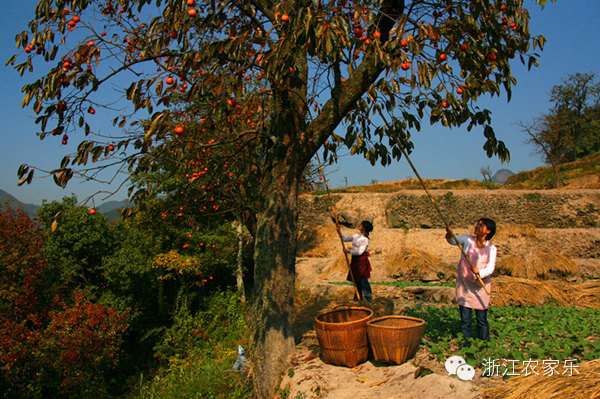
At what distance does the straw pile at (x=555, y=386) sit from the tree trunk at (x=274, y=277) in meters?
2.17

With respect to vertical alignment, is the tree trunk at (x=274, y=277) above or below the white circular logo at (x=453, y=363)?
above

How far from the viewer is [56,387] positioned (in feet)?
35.0

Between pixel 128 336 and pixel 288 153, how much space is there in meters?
11.4

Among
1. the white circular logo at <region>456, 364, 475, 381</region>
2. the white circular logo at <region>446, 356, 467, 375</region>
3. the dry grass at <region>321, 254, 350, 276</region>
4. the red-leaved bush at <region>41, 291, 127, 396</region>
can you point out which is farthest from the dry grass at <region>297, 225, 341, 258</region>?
the white circular logo at <region>456, 364, 475, 381</region>

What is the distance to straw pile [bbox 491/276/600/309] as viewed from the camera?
21.7 ft

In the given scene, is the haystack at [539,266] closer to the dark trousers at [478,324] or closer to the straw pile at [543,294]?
the straw pile at [543,294]

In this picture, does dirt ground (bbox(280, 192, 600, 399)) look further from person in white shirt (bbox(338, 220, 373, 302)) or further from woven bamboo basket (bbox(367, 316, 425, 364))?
person in white shirt (bbox(338, 220, 373, 302))

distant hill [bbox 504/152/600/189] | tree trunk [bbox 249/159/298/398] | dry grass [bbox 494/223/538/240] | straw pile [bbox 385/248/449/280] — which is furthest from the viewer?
distant hill [bbox 504/152/600/189]

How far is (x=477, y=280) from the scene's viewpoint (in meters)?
3.93

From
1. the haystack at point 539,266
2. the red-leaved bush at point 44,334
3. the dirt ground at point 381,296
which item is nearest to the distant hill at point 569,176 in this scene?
the dirt ground at point 381,296

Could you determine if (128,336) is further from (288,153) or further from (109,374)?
(288,153)

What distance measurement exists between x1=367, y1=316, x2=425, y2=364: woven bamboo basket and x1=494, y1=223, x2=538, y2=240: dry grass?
10905 millimetres

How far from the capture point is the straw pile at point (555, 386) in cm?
243

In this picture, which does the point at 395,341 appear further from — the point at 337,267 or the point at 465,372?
the point at 337,267
